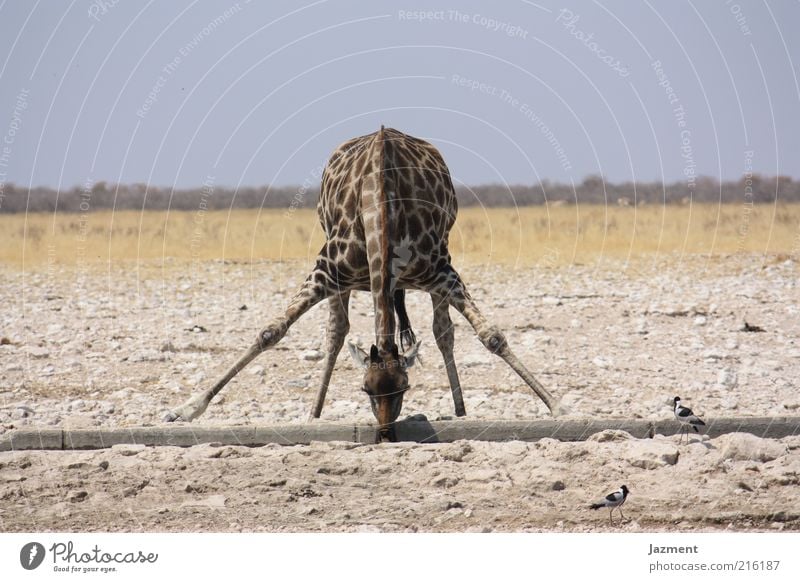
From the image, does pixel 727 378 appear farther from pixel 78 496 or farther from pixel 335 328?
pixel 78 496

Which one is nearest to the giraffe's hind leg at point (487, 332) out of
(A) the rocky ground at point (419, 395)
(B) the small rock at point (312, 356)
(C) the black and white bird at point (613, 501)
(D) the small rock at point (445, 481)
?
(A) the rocky ground at point (419, 395)

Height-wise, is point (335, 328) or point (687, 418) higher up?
point (335, 328)

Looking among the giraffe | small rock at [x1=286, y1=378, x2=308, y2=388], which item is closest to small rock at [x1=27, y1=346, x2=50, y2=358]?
small rock at [x1=286, y1=378, x2=308, y2=388]

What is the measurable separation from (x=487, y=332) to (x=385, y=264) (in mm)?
1320

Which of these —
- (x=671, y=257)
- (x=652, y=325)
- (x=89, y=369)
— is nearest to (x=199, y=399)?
(x=89, y=369)

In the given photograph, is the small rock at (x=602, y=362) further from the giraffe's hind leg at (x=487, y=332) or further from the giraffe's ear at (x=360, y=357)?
the giraffe's ear at (x=360, y=357)

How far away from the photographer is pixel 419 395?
11852mm

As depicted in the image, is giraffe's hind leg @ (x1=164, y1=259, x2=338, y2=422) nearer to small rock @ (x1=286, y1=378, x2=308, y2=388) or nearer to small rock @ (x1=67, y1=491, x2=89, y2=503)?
small rock @ (x1=67, y1=491, x2=89, y2=503)

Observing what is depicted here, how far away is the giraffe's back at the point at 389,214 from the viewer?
9.41m

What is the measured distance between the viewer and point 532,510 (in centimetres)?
781

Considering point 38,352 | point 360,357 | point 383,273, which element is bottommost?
point 38,352

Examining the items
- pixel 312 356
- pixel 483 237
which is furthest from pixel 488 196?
pixel 312 356
